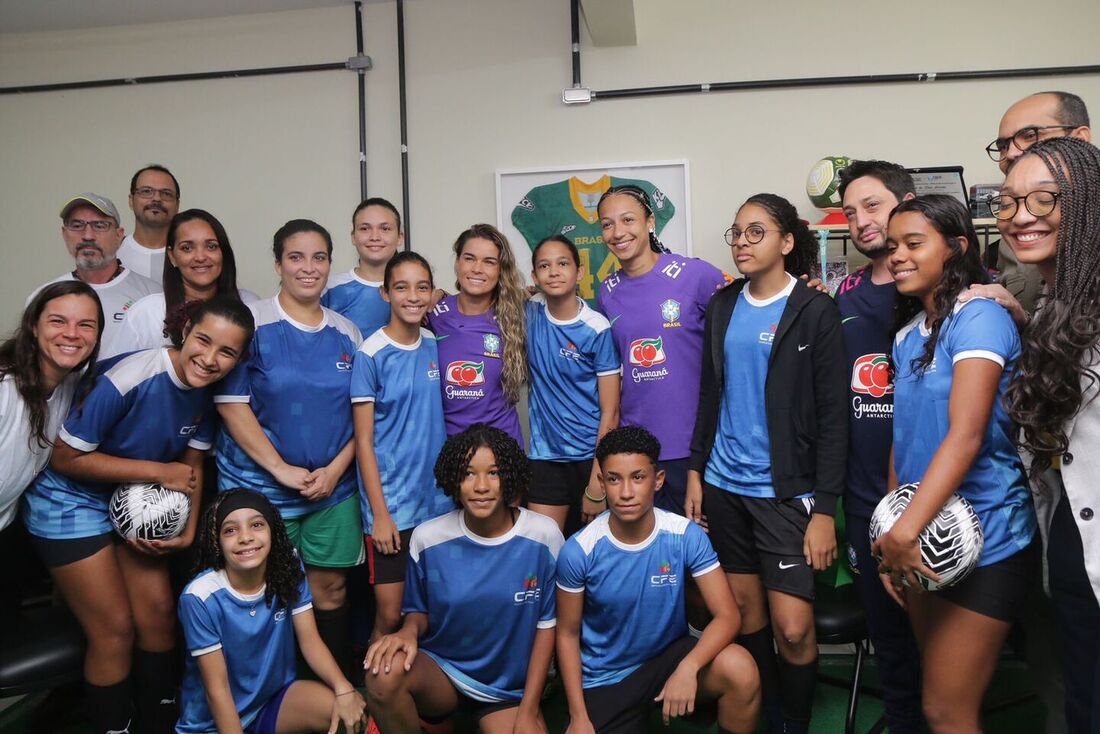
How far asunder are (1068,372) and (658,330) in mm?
1388

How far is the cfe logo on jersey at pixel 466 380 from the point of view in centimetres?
284

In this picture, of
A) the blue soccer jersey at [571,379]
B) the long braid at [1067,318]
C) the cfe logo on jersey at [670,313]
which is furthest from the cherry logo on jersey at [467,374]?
the long braid at [1067,318]

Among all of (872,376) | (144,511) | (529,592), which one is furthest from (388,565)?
(872,376)

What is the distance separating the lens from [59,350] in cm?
233

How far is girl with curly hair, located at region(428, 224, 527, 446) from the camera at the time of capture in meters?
2.84

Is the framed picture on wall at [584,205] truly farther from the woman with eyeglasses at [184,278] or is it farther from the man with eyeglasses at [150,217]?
the woman with eyeglasses at [184,278]

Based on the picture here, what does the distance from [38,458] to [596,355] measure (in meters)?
1.77

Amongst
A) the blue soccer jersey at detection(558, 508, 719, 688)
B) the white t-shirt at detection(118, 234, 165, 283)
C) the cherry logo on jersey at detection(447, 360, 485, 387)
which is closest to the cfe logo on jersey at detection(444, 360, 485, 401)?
the cherry logo on jersey at detection(447, 360, 485, 387)

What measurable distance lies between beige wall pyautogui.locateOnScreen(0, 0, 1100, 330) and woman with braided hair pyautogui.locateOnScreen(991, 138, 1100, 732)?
2.56 metres

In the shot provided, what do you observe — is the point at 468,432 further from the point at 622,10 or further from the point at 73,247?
the point at 622,10

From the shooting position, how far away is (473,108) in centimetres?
431

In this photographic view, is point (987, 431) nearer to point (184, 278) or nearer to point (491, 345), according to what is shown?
point (491, 345)

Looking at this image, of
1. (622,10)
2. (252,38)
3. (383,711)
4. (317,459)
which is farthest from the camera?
(252,38)

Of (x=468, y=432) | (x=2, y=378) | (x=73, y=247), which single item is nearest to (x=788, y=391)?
(x=468, y=432)
